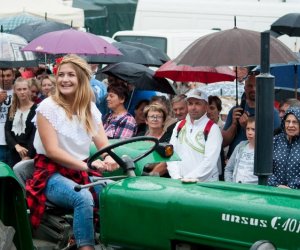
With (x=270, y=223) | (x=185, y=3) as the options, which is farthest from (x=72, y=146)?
(x=185, y=3)

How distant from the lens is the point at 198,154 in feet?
28.2

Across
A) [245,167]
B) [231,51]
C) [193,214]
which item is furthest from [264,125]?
[231,51]

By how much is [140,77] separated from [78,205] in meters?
4.60

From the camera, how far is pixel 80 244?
6312mm

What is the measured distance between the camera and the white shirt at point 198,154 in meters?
8.52

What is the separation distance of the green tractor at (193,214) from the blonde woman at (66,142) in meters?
0.65

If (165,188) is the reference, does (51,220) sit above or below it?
below

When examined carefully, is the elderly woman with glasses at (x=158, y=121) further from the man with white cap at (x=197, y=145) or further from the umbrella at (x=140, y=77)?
the umbrella at (x=140, y=77)

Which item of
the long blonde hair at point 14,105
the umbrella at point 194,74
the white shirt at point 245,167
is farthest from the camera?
the umbrella at point 194,74

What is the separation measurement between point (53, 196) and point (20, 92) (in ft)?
12.7

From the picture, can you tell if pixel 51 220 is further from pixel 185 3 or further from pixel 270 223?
pixel 185 3

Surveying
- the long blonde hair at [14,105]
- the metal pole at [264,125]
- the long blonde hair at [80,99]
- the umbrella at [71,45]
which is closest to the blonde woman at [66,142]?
the long blonde hair at [80,99]

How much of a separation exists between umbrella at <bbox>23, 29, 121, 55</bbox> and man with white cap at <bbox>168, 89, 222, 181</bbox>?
9.07ft

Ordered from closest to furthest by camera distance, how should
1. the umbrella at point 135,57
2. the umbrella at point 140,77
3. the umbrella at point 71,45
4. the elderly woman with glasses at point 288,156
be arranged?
1. the elderly woman with glasses at point 288,156
2. the umbrella at point 140,77
3. the umbrella at point 71,45
4. the umbrella at point 135,57
